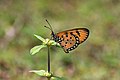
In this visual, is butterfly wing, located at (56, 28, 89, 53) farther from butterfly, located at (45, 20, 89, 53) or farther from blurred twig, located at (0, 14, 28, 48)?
blurred twig, located at (0, 14, 28, 48)

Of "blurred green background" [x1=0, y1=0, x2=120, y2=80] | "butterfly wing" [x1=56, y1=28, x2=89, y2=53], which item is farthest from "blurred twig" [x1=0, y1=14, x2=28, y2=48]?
"butterfly wing" [x1=56, y1=28, x2=89, y2=53]

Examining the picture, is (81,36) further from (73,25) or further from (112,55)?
(73,25)

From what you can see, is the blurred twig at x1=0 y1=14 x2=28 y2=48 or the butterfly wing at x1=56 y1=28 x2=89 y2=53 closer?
the butterfly wing at x1=56 y1=28 x2=89 y2=53

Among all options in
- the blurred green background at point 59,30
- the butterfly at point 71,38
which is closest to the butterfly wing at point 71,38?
the butterfly at point 71,38

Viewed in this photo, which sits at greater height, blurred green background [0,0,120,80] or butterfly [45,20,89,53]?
blurred green background [0,0,120,80]

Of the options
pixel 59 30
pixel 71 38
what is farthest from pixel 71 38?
pixel 59 30

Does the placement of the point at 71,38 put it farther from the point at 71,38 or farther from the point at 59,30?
the point at 59,30

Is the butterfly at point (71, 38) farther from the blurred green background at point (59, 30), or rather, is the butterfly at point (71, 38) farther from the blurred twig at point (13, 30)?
the blurred twig at point (13, 30)

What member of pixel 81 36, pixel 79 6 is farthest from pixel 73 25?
pixel 81 36
